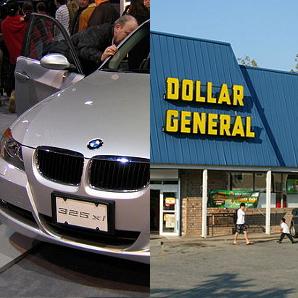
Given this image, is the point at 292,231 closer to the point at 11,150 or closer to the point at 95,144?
the point at 95,144

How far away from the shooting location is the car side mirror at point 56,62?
8.04 ft

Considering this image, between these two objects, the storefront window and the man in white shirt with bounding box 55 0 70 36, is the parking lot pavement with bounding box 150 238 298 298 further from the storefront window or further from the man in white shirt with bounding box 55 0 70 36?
the man in white shirt with bounding box 55 0 70 36

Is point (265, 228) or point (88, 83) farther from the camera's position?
point (88, 83)

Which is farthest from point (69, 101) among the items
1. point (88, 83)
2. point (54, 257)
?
point (54, 257)

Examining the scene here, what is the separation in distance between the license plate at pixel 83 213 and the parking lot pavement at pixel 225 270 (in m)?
0.37

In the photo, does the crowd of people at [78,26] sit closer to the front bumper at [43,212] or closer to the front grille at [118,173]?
the front grille at [118,173]

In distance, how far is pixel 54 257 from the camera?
6.86ft

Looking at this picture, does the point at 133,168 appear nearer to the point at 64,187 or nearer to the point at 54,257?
the point at 64,187

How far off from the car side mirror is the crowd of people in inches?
3.7

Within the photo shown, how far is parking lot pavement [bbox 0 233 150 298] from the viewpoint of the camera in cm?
173

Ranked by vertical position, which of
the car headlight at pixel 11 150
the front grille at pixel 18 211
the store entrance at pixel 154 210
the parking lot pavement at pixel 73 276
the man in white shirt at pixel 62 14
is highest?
the man in white shirt at pixel 62 14

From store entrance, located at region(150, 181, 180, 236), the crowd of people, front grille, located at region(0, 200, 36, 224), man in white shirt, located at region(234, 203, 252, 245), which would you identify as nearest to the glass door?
store entrance, located at region(150, 181, 180, 236)

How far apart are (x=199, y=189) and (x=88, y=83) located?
3.51ft

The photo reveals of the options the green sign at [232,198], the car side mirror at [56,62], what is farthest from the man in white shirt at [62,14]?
the green sign at [232,198]
